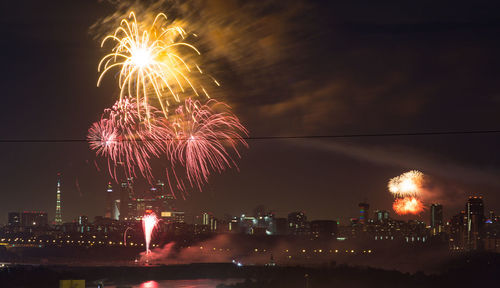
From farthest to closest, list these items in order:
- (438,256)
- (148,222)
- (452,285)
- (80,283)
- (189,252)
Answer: (189,252) < (438,256) < (148,222) < (452,285) < (80,283)

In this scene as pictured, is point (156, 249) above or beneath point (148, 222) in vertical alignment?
beneath

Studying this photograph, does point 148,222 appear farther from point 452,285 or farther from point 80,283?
point 80,283

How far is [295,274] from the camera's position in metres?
80.2

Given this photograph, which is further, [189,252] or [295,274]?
[189,252]

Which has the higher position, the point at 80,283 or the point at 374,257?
the point at 80,283

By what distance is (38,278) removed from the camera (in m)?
70.6

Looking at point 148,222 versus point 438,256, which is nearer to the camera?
point 148,222

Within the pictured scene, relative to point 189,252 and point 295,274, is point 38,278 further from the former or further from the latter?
point 189,252

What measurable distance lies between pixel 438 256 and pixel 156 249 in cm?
8831

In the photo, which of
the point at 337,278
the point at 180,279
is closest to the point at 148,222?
the point at 180,279

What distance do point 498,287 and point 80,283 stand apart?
5593 centimetres

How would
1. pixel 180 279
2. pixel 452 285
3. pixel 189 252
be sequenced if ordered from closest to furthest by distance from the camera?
1. pixel 452 285
2. pixel 180 279
3. pixel 189 252

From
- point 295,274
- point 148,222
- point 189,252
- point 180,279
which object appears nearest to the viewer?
point 295,274

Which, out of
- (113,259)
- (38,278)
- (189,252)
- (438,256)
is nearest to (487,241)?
(438,256)
